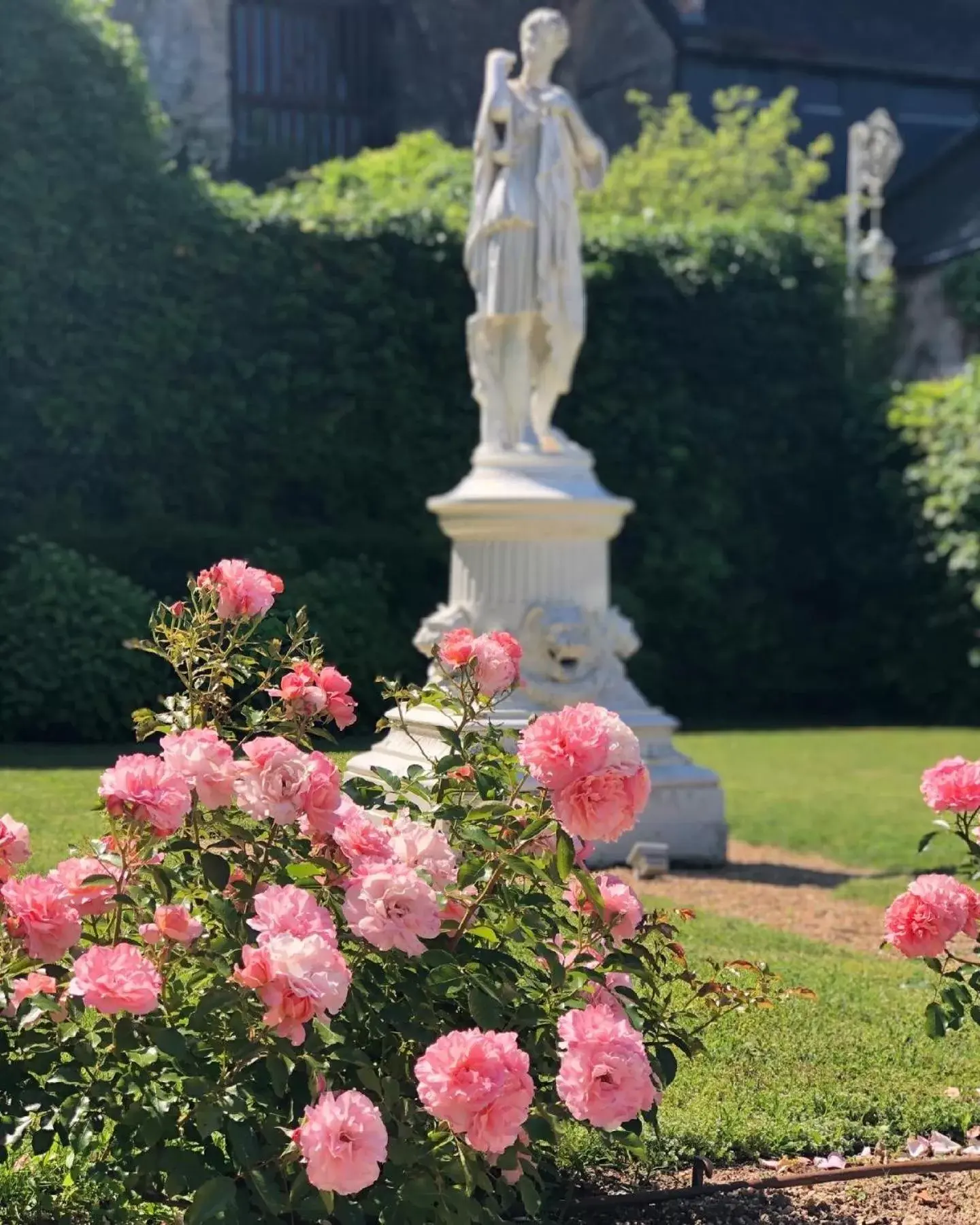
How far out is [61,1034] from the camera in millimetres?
2447

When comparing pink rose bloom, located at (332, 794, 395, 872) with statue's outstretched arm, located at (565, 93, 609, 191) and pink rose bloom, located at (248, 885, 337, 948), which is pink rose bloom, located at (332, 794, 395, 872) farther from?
Answer: statue's outstretched arm, located at (565, 93, 609, 191)

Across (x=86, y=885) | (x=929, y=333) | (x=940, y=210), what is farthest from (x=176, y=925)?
(x=940, y=210)

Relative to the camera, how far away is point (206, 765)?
99.7 inches

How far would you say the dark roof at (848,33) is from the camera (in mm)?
21734

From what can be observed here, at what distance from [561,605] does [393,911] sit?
17.7ft

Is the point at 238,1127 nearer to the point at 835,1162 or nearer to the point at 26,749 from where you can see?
the point at 835,1162

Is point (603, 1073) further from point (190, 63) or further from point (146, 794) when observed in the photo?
point (190, 63)

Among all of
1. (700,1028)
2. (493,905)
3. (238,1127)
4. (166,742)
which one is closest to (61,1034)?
(238,1127)

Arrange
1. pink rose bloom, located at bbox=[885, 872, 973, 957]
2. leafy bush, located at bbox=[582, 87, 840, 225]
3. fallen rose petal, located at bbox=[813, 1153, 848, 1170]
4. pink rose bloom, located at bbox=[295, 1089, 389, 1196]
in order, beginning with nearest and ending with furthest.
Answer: pink rose bloom, located at bbox=[295, 1089, 389, 1196], pink rose bloom, located at bbox=[885, 872, 973, 957], fallen rose petal, located at bbox=[813, 1153, 848, 1170], leafy bush, located at bbox=[582, 87, 840, 225]

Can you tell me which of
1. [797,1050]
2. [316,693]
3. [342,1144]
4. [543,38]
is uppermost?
[543,38]

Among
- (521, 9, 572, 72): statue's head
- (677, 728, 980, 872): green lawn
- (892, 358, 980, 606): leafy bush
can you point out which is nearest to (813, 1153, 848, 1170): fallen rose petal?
(677, 728, 980, 872): green lawn

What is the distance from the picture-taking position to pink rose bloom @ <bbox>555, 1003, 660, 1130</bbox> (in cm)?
240

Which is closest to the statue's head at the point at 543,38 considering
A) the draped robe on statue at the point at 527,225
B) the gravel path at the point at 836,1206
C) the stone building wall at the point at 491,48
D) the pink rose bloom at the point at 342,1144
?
the draped robe on statue at the point at 527,225

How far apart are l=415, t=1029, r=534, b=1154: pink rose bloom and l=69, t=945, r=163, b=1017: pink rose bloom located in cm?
38
